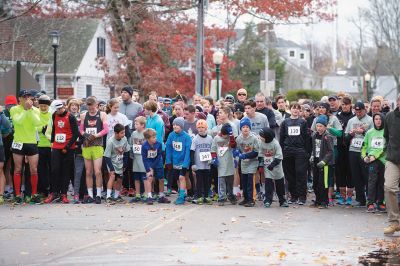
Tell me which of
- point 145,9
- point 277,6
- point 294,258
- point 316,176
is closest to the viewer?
point 294,258

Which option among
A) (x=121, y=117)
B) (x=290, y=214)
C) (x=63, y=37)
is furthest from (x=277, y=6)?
(x=63, y=37)

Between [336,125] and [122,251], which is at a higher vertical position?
[336,125]

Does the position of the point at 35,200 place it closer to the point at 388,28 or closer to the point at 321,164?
the point at 321,164

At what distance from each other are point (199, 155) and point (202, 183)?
557 mm

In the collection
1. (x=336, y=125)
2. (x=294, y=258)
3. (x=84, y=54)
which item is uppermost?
(x=84, y=54)

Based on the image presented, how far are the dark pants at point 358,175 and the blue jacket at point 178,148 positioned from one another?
10.6 ft

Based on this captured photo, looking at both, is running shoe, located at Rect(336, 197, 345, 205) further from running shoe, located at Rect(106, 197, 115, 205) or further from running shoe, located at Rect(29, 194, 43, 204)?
running shoe, located at Rect(29, 194, 43, 204)

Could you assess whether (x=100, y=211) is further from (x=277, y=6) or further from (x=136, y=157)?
(x=277, y=6)

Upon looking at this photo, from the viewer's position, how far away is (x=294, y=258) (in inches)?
400

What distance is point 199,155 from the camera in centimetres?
1627

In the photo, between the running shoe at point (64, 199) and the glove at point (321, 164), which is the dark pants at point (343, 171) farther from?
the running shoe at point (64, 199)

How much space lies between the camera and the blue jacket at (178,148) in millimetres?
16453

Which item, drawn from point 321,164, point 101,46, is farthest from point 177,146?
point 101,46

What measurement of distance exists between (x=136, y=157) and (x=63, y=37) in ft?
114
